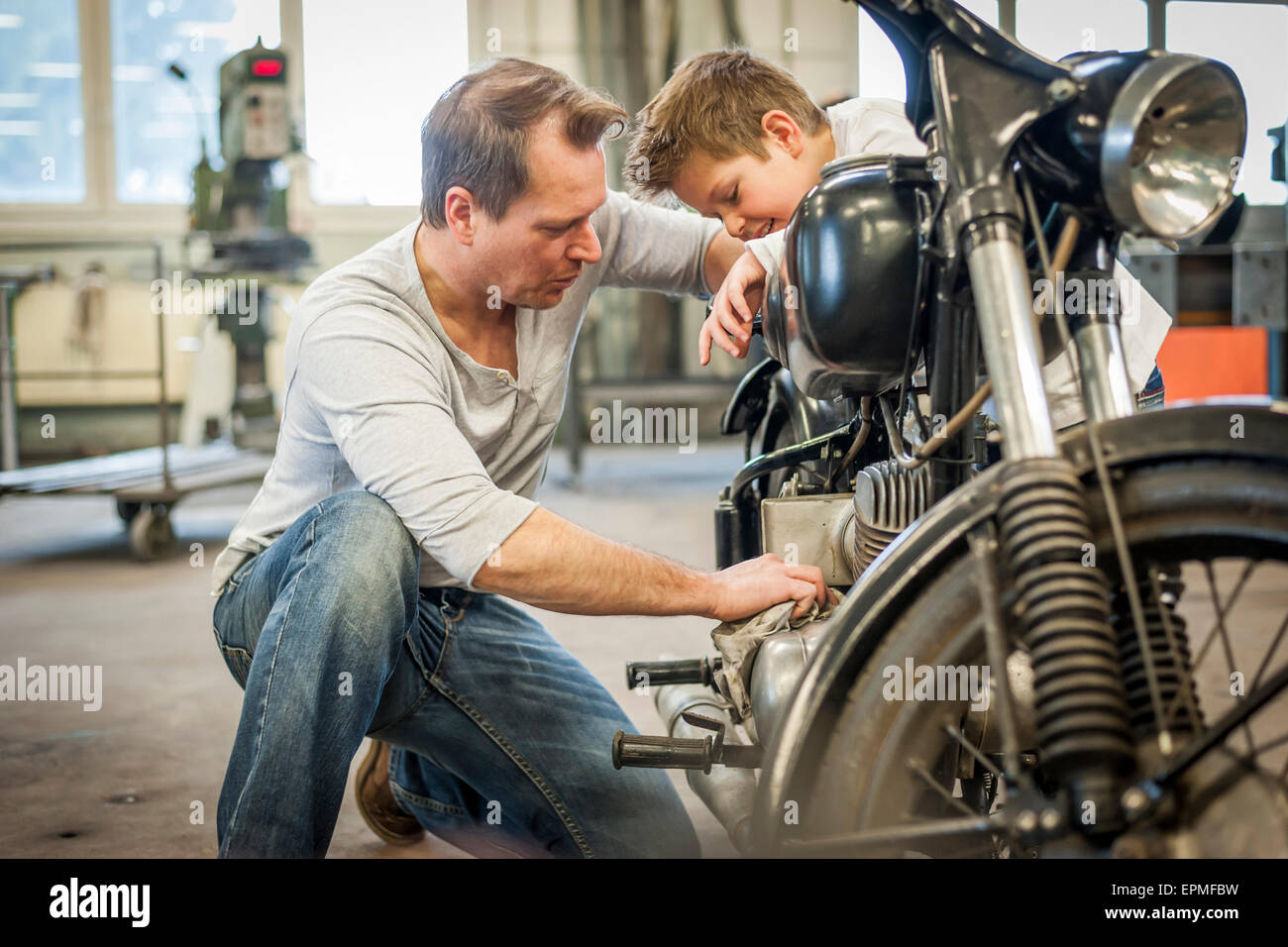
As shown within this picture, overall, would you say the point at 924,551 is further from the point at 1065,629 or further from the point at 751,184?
the point at 751,184

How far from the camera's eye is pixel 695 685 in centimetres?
154

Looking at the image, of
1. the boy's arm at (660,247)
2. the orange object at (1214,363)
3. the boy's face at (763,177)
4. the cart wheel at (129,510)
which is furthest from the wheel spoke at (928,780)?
the orange object at (1214,363)

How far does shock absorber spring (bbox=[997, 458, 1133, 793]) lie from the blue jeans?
0.65m

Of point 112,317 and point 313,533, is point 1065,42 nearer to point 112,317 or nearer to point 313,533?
point 313,533

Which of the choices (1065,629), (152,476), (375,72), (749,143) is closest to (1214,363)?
(375,72)

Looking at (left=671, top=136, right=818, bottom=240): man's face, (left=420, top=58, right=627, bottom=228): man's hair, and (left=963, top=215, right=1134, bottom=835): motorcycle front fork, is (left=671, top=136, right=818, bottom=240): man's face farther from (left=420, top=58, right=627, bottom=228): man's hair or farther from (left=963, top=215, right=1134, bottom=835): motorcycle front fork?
(left=963, top=215, right=1134, bottom=835): motorcycle front fork

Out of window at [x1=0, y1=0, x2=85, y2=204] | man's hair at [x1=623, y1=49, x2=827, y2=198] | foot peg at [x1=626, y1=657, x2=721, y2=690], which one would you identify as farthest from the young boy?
window at [x1=0, y1=0, x2=85, y2=204]

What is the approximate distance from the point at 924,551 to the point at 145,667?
2.13 metres

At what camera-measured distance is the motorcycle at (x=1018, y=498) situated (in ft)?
2.10

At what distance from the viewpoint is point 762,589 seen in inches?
41.6

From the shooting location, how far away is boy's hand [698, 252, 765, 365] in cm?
119

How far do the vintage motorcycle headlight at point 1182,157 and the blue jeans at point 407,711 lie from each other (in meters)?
0.73

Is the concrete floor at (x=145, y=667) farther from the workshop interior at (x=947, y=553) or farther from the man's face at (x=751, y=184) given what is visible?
the man's face at (x=751, y=184)
